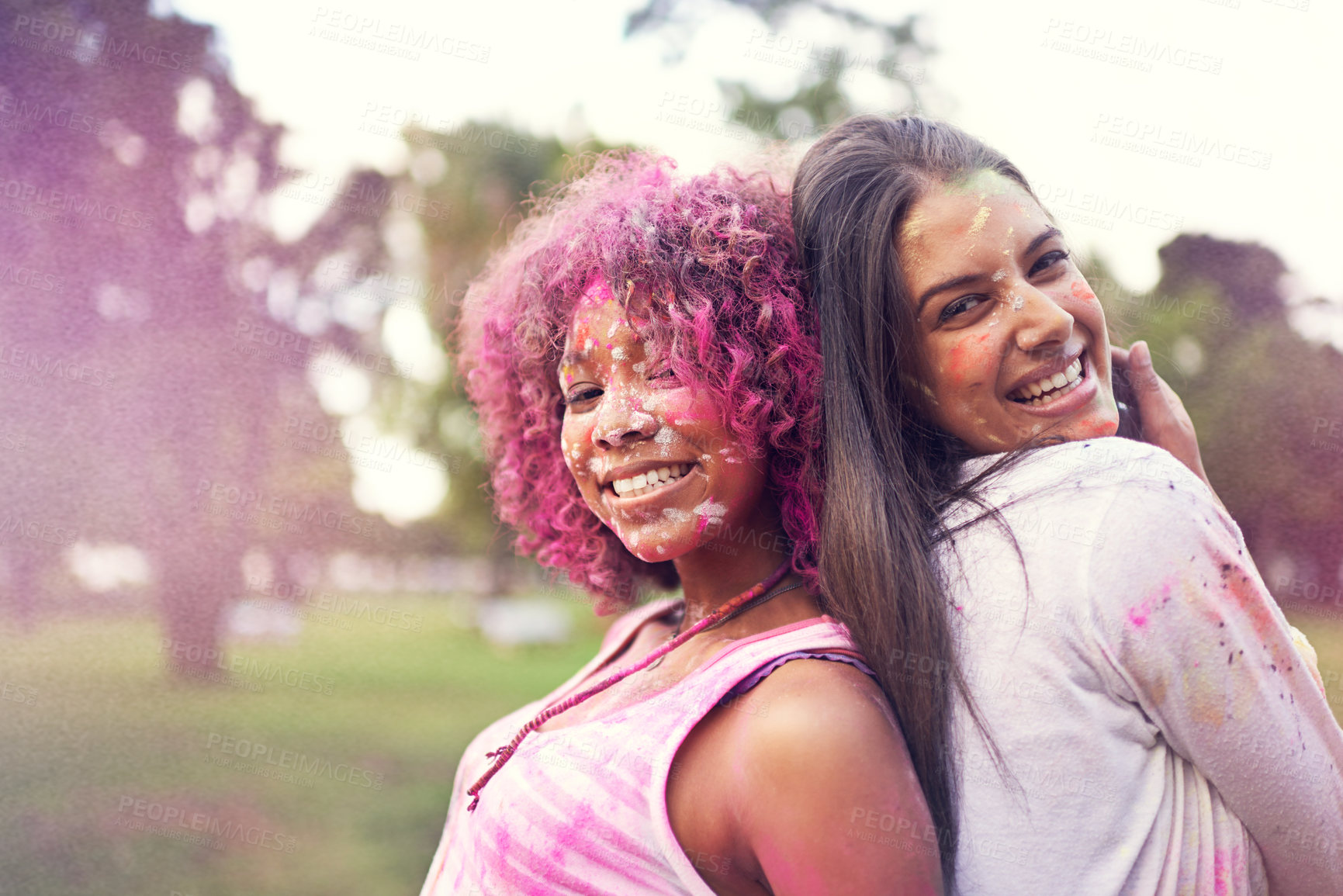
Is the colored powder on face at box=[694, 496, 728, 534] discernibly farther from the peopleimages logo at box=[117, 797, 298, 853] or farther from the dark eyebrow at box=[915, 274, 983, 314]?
the peopleimages logo at box=[117, 797, 298, 853]

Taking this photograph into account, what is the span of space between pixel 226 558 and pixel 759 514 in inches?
228

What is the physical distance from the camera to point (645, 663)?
1.81 m

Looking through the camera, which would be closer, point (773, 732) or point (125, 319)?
point (773, 732)

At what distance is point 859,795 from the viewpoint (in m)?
1.27

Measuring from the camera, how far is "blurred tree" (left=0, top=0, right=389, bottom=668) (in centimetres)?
430

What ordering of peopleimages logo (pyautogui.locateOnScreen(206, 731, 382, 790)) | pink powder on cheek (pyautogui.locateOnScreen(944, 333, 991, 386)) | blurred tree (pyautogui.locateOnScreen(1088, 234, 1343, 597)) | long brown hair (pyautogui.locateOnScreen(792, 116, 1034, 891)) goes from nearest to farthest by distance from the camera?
long brown hair (pyautogui.locateOnScreen(792, 116, 1034, 891))
pink powder on cheek (pyautogui.locateOnScreen(944, 333, 991, 386))
blurred tree (pyautogui.locateOnScreen(1088, 234, 1343, 597))
peopleimages logo (pyautogui.locateOnScreen(206, 731, 382, 790))

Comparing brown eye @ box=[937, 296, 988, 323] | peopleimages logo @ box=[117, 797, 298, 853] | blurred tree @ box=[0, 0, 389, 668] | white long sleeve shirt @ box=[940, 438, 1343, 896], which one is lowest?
peopleimages logo @ box=[117, 797, 298, 853]

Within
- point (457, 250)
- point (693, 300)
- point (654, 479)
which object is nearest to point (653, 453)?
point (654, 479)

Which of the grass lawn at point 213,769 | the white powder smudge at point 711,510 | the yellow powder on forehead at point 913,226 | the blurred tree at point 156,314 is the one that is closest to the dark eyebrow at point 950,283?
the yellow powder on forehead at point 913,226

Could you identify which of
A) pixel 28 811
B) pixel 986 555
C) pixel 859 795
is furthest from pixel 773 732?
pixel 28 811

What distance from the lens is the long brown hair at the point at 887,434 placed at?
4.62 ft

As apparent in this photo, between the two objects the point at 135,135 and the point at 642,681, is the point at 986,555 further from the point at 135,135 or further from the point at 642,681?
the point at 135,135

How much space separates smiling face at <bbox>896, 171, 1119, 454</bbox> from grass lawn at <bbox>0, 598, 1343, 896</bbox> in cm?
177

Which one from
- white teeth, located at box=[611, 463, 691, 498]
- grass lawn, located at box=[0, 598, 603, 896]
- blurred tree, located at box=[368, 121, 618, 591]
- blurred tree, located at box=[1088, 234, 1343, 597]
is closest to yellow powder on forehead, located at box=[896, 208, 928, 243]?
white teeth, located at box=[611, 463, 691, 498]
